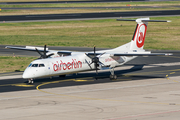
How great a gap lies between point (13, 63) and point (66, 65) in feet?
57.7

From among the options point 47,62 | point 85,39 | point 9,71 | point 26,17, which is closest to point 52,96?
point 47,62

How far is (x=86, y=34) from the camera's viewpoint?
83.8 m

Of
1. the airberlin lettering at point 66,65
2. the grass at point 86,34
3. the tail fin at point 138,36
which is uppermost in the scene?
the grass at point 86,34

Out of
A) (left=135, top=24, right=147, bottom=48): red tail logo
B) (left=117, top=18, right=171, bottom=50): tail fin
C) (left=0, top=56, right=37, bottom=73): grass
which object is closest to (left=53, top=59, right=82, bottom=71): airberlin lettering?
(left=117, top=18, right=171, bottom=50): tail fin

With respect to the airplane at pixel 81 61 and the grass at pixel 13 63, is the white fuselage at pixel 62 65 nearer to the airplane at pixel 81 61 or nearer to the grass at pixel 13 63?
the airplane at pixel 81 61

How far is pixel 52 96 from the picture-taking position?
30812mm

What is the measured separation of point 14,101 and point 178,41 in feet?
176

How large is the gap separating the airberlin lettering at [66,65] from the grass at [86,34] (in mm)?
31918

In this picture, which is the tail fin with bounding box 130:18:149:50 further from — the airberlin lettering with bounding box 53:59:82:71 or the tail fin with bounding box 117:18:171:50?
the airberlin lettering with bounding box 53:59:82:71

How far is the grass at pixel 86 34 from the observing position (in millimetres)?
73062

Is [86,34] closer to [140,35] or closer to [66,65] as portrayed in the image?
[140,35]

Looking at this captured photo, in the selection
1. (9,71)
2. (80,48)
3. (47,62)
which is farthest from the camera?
(80,48)

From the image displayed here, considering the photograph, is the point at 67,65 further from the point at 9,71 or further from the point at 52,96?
the point at 9,71

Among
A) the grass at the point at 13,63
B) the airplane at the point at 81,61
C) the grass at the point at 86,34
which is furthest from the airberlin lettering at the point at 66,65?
the grass at the point at 86,34
